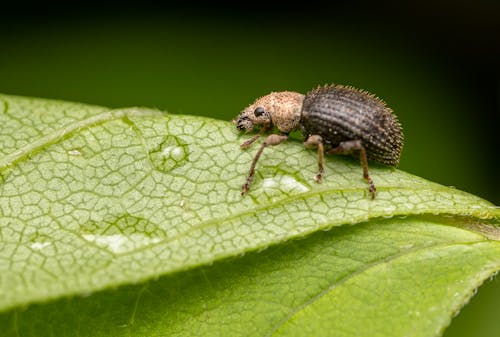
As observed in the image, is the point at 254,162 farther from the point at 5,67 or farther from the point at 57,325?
the point at 5,67

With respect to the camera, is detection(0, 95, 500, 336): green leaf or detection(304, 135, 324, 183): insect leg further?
detection(304, 135, 324, 183): insect leg

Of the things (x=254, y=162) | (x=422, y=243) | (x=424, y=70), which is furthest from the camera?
(x=424, y=70)

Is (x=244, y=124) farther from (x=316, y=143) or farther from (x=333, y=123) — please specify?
(x=333, y=123)

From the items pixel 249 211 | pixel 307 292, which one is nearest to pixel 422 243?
pixel 307 292

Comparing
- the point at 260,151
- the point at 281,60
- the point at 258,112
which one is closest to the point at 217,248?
the point at 260,151

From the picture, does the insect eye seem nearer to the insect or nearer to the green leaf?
the insect

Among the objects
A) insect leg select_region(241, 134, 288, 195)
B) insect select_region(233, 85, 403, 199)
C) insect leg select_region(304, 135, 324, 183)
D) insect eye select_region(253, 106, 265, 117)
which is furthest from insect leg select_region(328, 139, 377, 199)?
insect eye select_region(253, 106, 265, 117)
